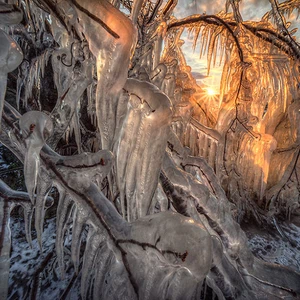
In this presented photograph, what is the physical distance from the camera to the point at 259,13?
4.13 meters

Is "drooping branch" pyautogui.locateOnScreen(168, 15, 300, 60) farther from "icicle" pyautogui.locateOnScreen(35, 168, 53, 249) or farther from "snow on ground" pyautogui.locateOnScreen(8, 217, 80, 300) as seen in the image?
"snow on ground" pyautogui.locateOnScreen(8, 217, 80, 300)

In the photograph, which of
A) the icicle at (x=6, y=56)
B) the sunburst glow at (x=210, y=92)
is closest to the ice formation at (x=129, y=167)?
the icicle at (x=6, y=56)

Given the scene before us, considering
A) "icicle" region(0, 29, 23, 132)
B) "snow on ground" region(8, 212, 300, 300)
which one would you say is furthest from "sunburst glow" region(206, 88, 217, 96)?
"icicle" region(0, 29, 23, 132)

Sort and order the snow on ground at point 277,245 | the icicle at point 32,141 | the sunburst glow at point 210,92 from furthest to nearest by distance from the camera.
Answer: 1. the sunburst glow at point 210,92
2. the snow on ground at point 277,245
3. the icicle at point 32,141

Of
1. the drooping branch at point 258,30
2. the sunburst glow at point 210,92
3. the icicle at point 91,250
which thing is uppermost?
the drooping branch at point 258,30

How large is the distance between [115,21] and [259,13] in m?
4.50

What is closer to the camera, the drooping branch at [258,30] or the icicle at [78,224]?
the icicle at [78,224]

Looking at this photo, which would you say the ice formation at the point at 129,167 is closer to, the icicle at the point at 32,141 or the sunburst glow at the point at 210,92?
the icicle at the point at 32,141

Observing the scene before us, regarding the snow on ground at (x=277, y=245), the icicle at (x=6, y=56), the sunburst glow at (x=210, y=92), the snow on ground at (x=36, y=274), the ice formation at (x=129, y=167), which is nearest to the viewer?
the icicle at (x=6, y=56)

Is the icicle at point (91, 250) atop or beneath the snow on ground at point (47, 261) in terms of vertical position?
atop

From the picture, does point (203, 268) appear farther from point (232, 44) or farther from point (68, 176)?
point (232, 44)

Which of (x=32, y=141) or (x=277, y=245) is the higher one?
(x=32, y=141)

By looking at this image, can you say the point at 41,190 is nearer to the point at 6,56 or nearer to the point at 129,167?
the point at 129,167

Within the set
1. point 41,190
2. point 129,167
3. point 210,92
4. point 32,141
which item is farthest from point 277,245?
point 210,92
